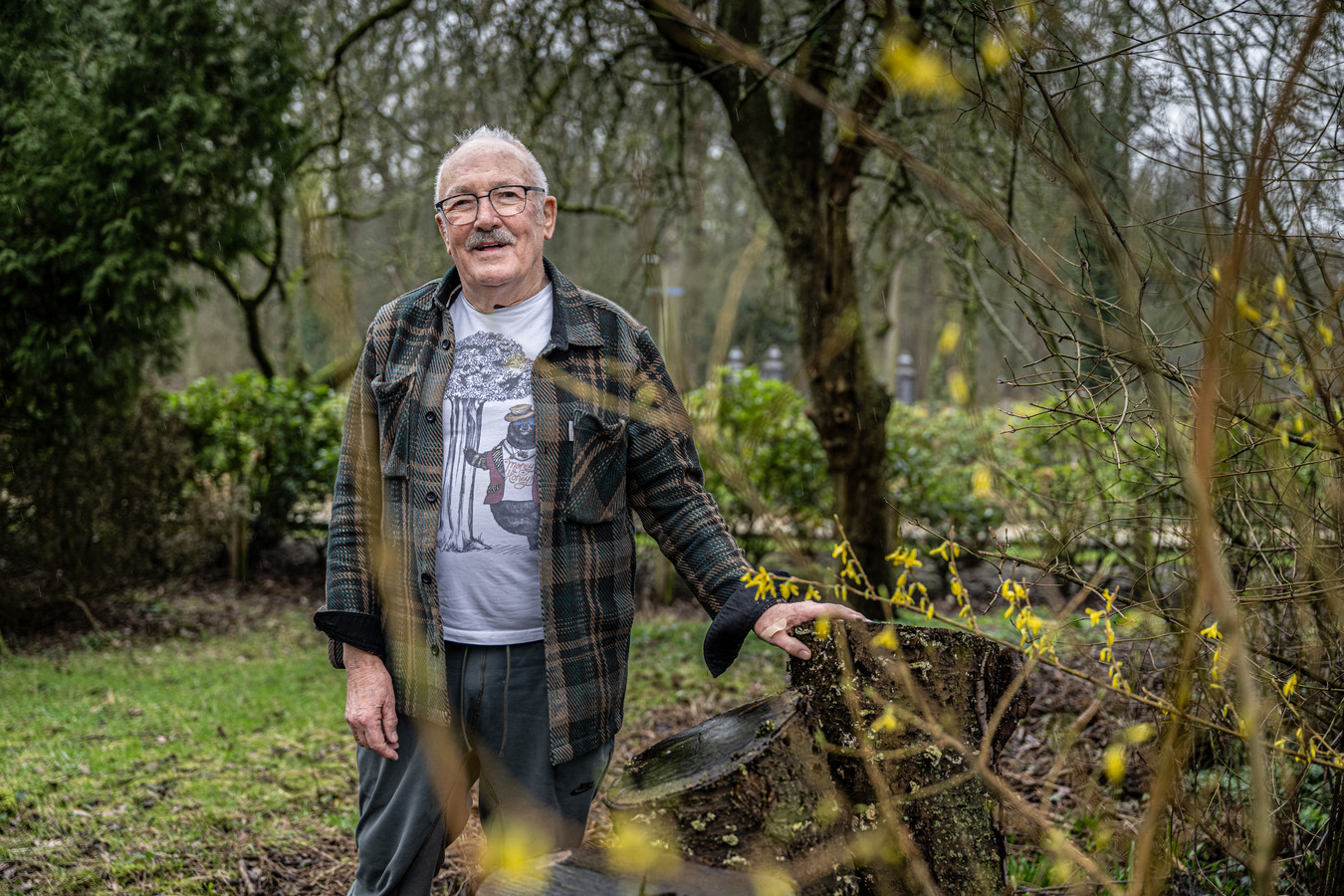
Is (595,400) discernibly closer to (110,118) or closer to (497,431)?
(497,431)

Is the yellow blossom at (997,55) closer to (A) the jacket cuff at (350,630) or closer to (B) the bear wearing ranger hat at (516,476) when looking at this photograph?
(B) the bear wearing ranger hat at (516,476)

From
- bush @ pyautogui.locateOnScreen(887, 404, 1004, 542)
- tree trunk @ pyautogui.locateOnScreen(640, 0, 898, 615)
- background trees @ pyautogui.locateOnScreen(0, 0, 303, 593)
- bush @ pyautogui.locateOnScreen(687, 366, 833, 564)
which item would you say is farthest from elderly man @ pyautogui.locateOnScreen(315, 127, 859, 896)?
bush @ pyautogui.locateOnScreen(887, 404, 1004, 542)

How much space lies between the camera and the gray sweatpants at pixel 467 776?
199cm

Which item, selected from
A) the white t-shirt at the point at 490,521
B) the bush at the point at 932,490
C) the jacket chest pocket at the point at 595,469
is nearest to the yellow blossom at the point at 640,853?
the white t-shirt at the point at 490,521

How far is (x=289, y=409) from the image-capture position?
7.64 m

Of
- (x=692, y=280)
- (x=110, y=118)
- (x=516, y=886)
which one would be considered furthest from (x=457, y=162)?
(x=692, y=280)

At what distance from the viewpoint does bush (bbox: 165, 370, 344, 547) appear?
24.3ft

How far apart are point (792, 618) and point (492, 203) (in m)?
1.14

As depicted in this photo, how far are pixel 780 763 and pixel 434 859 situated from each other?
2.92 feet

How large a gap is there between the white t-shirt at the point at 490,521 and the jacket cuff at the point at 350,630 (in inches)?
6.2

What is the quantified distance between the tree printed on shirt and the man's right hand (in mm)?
310

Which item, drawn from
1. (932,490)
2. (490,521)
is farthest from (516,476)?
(932,490)

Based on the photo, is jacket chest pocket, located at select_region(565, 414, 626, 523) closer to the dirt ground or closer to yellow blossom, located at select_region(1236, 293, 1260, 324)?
the dirt ground

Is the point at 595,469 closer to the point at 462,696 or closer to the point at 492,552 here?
the point at 492,552
